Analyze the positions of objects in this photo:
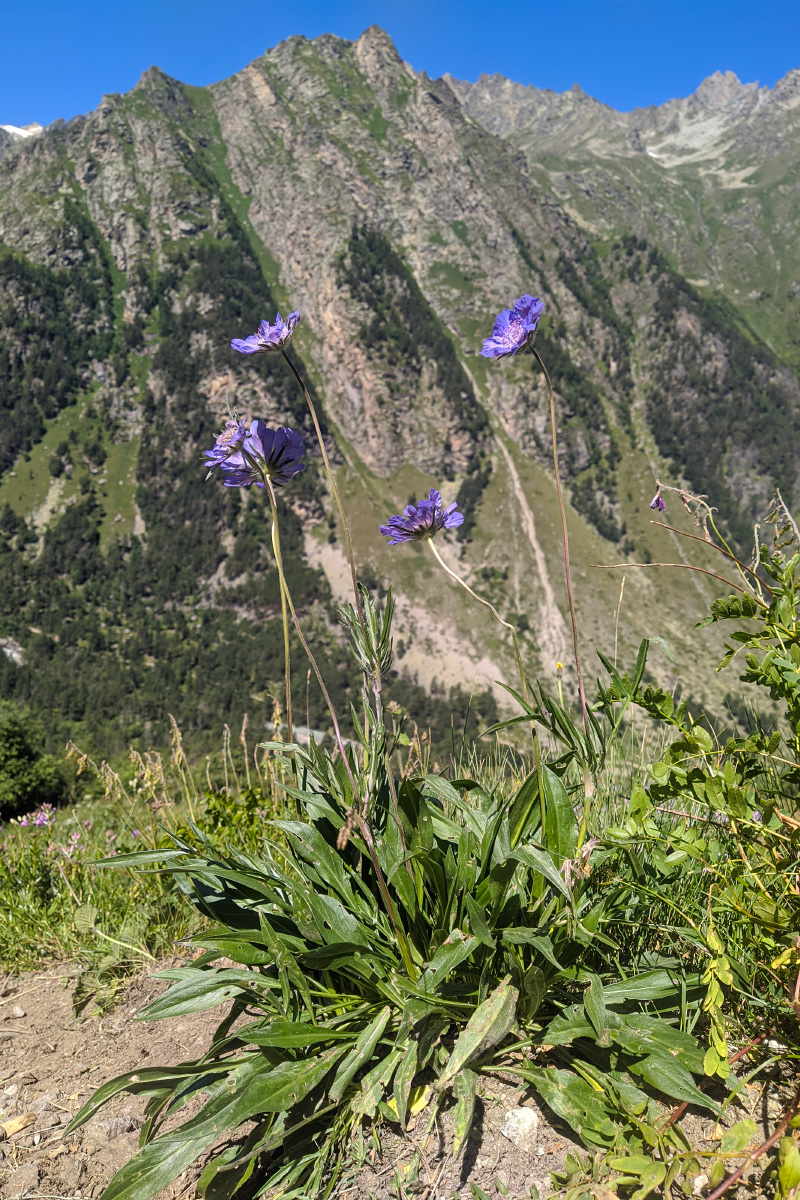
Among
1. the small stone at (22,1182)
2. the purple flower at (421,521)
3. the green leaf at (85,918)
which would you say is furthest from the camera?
the green leaf at (85,918)

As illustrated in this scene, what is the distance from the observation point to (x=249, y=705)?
15538 centimetres

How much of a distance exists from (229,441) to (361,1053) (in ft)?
8.84

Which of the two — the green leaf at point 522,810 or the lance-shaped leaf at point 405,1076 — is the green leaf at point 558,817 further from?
the lance-shaped leaf at point 405,1076

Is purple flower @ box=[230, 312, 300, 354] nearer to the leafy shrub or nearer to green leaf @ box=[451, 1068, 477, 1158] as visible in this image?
green leaf @ box=[451, 1068, 477, 1158]

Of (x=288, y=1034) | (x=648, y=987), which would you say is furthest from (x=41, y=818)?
(x=648, y=987)

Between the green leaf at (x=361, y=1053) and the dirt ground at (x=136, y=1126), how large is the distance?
0.31 metres

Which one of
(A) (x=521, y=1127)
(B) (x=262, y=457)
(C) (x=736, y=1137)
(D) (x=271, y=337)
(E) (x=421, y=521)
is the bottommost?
(A) (x=521, y=1127)

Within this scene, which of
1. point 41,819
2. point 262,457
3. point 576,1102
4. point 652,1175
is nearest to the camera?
point 652,1175

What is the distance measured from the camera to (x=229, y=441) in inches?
126

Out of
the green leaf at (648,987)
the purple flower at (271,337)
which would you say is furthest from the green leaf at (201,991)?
the purple flower at (271,337)

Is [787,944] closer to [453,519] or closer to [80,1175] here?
[453,519]

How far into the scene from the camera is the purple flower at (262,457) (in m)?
3.23

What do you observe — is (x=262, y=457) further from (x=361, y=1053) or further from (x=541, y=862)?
(x=361, y=1053)

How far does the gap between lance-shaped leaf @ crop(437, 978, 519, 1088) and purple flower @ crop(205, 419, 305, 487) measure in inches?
94.3
